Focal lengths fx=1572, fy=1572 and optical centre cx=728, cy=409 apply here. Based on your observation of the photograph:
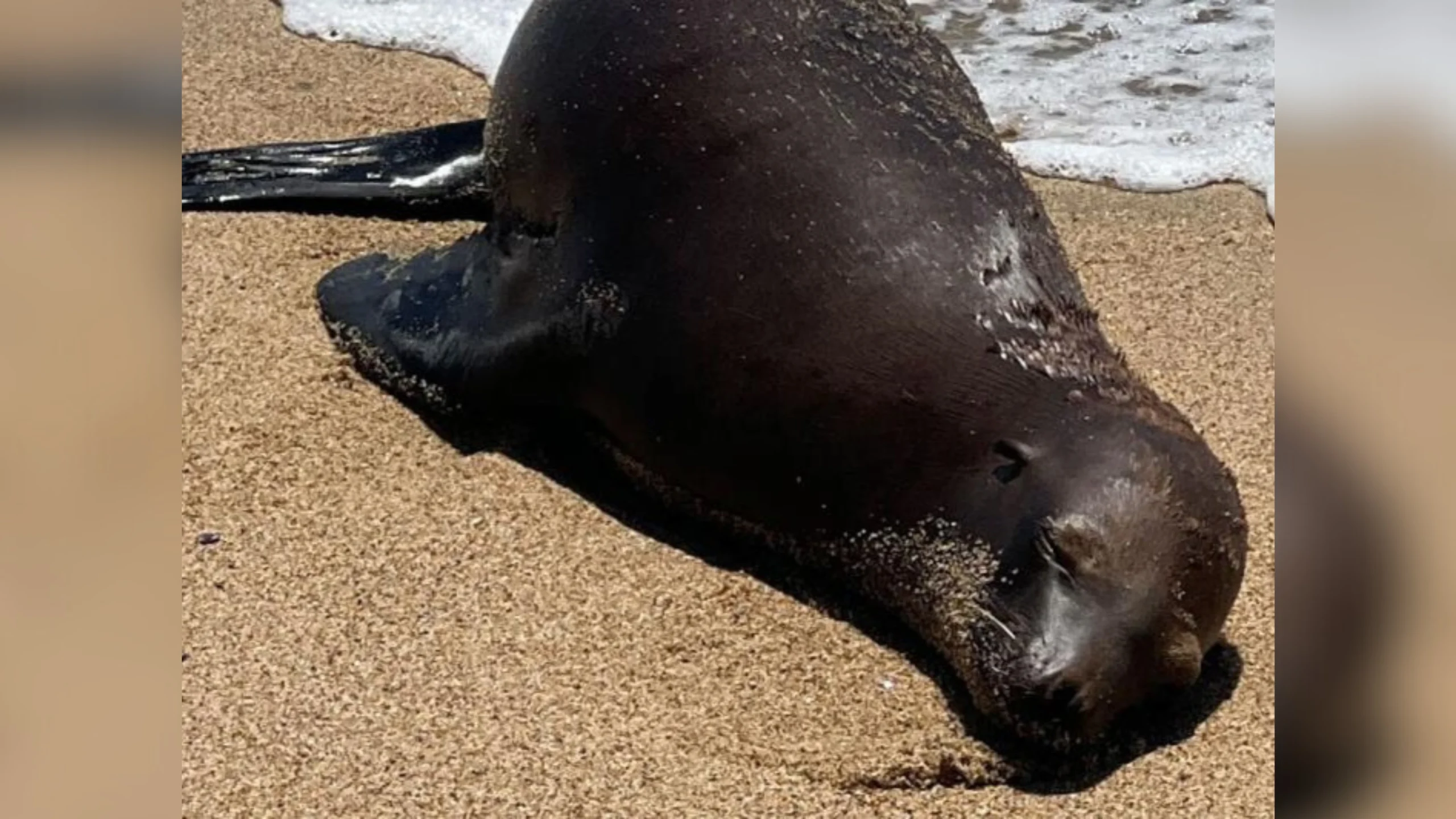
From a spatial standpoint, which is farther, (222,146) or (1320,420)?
(222,146)

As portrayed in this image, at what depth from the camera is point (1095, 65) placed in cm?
760

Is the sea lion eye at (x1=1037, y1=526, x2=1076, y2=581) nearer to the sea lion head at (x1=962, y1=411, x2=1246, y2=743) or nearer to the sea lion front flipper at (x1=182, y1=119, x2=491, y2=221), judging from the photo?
the sea lion head at (x1=962, y1=411, x2=1246, y2=743)

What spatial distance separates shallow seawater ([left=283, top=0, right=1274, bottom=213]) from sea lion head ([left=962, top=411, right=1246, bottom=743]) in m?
3.19

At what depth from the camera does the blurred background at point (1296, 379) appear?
29.8 inches

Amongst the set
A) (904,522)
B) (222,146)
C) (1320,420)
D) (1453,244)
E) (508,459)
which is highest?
(1453,244)

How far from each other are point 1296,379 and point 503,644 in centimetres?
270

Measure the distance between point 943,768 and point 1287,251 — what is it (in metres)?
2.36

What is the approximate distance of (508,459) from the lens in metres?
4.14

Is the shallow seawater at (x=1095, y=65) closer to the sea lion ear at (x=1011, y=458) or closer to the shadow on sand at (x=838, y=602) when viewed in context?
the shadow on sand at (x=838, y=602)

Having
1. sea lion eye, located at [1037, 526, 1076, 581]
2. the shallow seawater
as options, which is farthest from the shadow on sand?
the shallow seawater

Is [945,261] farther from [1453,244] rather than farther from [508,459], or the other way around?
[1453,244]

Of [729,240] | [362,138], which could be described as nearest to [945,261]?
[729,240]

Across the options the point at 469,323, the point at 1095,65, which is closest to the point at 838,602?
the point at 469,323

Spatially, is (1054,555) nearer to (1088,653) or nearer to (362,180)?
(1088,653)
